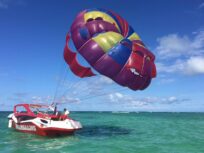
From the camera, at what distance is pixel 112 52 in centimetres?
1585

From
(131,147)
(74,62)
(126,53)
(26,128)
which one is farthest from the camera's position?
(26,128)

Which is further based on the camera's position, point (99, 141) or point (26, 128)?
point (26, 128)

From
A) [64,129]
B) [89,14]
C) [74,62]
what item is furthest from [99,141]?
[89,14]

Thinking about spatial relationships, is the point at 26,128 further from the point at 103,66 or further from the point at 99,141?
the point at 103,66

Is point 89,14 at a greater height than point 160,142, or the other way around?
point 89,14

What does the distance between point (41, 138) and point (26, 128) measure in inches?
80.5

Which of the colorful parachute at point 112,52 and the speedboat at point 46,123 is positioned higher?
the colorful parachute at point 112,52

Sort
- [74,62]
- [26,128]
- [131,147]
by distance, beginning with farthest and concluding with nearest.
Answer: [26,128] → [74,62] → [131,147]

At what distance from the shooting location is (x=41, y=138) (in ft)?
63.5

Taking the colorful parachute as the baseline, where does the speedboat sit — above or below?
below

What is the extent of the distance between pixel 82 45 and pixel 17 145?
6.41 metres

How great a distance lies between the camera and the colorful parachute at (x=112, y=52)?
51.9 ft

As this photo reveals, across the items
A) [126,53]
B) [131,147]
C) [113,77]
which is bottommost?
[131,147]

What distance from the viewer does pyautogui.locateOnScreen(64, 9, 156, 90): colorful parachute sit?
51.9 ft
